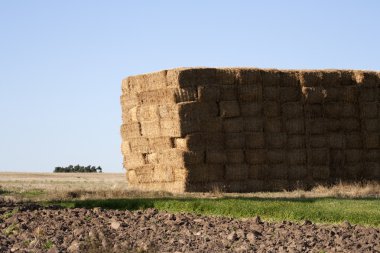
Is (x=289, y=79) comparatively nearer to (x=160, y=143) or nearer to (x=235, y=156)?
(x=235, y=156)

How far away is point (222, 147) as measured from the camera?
2795cm

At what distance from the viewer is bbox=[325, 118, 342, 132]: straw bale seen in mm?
29859

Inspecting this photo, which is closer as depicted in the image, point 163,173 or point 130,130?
point 163,173

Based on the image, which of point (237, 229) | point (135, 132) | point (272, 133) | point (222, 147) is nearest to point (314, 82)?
point (272, 133)

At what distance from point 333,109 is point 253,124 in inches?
127

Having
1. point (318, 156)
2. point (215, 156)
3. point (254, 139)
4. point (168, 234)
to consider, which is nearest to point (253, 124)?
point (254, 139)

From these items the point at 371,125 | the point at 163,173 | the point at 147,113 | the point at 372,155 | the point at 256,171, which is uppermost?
the point at 147,113

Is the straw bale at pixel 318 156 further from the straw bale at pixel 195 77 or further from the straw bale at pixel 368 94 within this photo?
the straw bale at pixel 195 77

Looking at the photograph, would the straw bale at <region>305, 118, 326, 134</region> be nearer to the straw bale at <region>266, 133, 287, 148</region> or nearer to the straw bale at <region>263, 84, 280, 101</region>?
the straw bale at <region>266, 133, 287, 148</region>

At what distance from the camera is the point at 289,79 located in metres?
29.2

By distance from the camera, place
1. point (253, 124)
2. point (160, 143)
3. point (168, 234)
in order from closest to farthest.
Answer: point (168, 234) → point (160, 143) → point (253, 124)

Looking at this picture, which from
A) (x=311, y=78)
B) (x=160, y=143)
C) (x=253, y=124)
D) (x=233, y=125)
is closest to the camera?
(x=233, y=125)

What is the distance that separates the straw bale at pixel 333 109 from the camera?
29.8m

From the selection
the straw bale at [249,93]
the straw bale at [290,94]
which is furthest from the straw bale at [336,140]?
the straw bale at [249,93]
